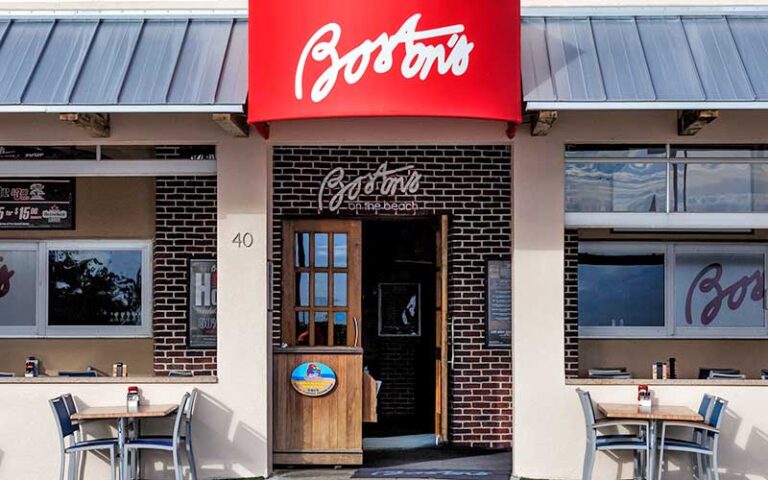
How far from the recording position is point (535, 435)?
953 cm

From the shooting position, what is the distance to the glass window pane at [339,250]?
1112 cm

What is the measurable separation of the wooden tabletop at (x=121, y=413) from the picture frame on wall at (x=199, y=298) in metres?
2.60

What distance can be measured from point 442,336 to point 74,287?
422 centimetres

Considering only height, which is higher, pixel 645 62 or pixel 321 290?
pixel 645 62

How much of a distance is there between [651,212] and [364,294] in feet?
16.3

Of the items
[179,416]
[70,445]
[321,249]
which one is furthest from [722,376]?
[70,445]

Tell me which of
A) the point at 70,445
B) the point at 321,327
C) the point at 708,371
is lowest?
the point at 70,445

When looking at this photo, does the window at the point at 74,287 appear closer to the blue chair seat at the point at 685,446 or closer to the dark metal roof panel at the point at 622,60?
the dark metal roof panel at the point at 622,60

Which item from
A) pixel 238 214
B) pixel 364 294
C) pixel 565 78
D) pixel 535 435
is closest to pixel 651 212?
pixel 565 78

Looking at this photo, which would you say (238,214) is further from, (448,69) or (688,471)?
(688,471)

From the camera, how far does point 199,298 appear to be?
1193cm

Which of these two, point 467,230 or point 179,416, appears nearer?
point 179,416

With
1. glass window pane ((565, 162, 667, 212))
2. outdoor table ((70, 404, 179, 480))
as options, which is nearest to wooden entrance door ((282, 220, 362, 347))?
outdoor table ((70, 404, 179, 480))

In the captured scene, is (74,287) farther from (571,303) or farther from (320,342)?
(571,303)
